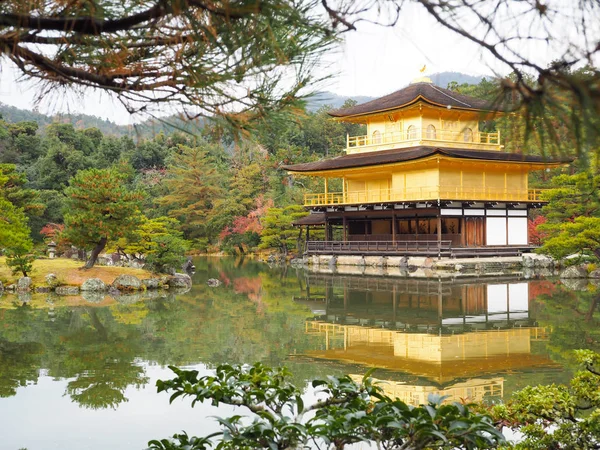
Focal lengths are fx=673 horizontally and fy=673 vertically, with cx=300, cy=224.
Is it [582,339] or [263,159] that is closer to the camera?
[582,339]

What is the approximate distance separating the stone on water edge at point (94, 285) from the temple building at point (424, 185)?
396 inches

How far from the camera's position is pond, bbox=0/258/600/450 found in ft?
17.1

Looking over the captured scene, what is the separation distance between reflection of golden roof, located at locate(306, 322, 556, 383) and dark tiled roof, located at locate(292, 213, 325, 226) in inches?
664

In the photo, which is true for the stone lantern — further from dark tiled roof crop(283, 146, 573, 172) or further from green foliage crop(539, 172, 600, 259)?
green foliage crop(539, 172, 600, 259)

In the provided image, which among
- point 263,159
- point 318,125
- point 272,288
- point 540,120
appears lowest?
point 272,288

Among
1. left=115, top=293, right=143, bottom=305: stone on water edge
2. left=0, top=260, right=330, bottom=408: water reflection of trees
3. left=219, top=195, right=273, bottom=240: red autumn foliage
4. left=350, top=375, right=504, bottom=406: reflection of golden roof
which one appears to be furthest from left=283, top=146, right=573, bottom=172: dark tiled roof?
left=350, top=375, right=504, bottom=406: reflection of golden roof

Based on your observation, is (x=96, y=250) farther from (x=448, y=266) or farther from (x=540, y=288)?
(x=540, y=288)

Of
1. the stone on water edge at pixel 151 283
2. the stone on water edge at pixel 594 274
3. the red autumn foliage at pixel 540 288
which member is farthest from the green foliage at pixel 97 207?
the stone on water edge at pixel 594 274

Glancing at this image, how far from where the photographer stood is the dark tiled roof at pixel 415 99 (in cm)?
2394

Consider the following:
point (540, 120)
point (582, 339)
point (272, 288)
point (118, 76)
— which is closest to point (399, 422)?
point (540, 120)

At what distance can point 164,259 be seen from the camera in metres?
16.7

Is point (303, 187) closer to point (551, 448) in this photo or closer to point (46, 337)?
point (46, 337)

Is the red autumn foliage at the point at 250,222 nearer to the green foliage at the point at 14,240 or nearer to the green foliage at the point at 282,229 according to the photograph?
the green foliage at the point at 282,229

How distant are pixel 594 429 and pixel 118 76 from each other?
8.63 feet
